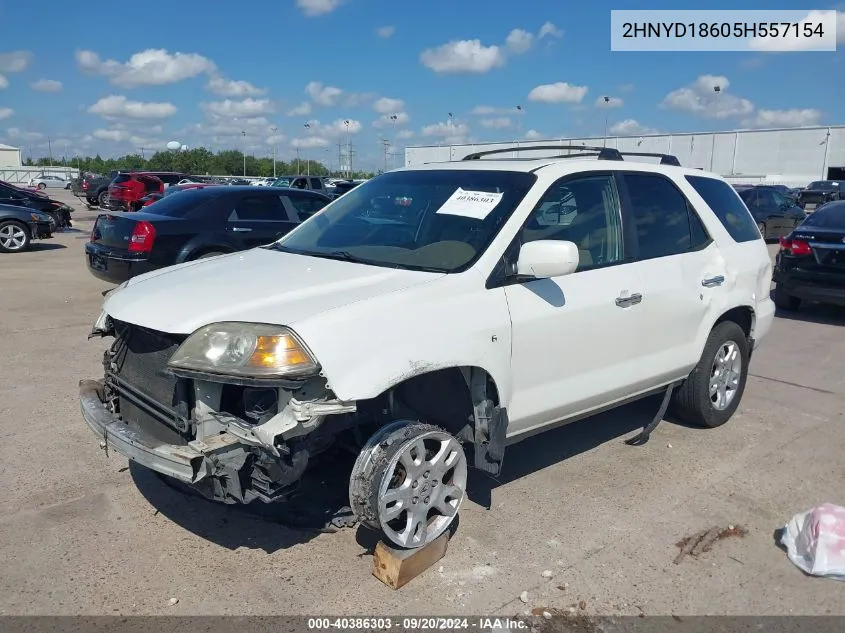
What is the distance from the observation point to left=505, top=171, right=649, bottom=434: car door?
364 cm

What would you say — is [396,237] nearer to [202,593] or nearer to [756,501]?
[202,593]

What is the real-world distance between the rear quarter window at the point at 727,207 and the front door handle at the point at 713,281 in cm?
48

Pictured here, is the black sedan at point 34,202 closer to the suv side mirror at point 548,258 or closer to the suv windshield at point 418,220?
the suv windshield at point 418,220

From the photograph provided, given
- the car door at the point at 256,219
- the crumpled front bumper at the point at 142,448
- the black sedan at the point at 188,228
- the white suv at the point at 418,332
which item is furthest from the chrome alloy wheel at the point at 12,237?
the crumpled front bumper at the point at 142,448

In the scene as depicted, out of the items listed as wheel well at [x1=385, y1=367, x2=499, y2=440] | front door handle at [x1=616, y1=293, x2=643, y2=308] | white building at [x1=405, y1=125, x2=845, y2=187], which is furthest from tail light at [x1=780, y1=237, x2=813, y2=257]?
white building at [x1=405, y1=125, x2=845, y2=187]

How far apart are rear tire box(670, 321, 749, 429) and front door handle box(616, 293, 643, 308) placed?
41.7 inches

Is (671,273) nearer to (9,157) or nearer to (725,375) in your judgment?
(725,375)

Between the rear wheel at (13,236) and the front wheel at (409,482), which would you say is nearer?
the front wheel at (409,482)

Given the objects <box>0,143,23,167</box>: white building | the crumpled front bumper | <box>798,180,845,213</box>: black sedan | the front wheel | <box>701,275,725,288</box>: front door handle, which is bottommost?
the front wheel

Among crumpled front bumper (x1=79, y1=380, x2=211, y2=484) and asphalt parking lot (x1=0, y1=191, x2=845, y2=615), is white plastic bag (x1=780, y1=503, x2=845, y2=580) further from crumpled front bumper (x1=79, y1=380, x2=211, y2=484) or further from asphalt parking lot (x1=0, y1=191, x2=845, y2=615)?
crumpled front bumper (x1=79, y1=380, x2=211, y2=484)

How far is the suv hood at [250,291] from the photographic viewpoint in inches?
120

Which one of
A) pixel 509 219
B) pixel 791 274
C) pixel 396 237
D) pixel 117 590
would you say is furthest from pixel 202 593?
pixel 791 274

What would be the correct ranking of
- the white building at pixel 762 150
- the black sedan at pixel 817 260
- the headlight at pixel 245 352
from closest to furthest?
1. the headlight at pixel 245 352
2. the black sedan at pixel 817 260
3. the white building at pixel 762 150

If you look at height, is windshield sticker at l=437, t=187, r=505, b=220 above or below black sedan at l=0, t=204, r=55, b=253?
above
